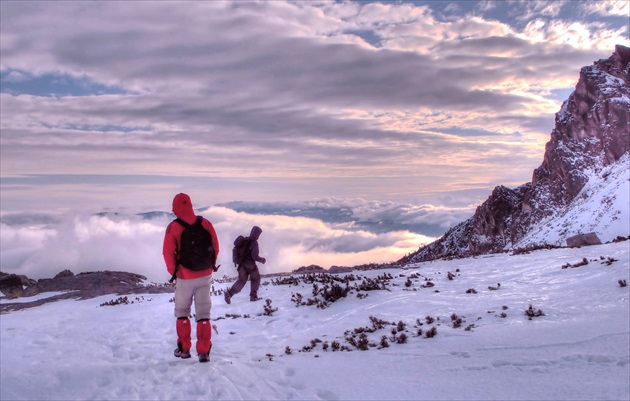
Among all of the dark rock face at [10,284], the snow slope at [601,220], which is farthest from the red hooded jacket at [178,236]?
the snow slope at [601,220]

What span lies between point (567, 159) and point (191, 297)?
116489 millimetres

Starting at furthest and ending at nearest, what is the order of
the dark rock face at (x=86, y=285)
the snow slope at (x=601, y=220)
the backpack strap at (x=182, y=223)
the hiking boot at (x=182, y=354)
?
1. the snow slope at (x=601, y=220)
2. the dark rock face at (x=86, y=285)
3. the backpack strap at (x=182, y=223)
4. the hiking boot at (x=182, y=354)

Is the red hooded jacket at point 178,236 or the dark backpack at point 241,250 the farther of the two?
the dark backpack at point 241,250

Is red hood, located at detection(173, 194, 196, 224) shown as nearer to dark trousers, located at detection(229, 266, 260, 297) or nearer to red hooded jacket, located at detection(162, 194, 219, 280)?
red hooded jacket, located at detection(162, 194, 219, 280)

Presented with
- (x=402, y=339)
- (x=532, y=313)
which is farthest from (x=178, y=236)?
(x=532, y=313)

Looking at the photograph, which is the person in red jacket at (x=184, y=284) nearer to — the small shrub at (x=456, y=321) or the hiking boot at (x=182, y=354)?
the hiking boot at (x=182, y=354)

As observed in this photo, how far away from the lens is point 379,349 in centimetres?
882

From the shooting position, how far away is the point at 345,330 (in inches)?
426

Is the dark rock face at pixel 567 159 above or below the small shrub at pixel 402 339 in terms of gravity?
above

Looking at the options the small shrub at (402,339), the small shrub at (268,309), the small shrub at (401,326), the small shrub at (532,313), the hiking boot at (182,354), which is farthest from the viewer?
the small shrub at (268,309)

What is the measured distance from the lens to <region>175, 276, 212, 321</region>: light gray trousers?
30.3 feet

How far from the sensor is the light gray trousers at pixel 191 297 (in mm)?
9234

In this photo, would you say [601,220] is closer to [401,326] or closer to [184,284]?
[401,326]

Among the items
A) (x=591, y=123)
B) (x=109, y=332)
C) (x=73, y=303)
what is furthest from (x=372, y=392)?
(x=591, y=123)
